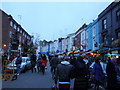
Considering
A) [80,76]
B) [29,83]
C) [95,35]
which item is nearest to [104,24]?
[95,35]

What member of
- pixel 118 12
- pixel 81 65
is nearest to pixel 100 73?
pixel 81 65

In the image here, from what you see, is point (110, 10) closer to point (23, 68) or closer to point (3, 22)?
point (23, 68)

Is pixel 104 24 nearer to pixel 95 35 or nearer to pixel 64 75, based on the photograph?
pixel 95 35

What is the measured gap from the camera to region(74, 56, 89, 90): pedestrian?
672cm

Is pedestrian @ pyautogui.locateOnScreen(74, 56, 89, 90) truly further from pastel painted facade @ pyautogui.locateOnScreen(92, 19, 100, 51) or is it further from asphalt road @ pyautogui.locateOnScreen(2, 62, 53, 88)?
pastel painted facade @ pyautogui.locateOnScreen(92, 19, 100, 51)

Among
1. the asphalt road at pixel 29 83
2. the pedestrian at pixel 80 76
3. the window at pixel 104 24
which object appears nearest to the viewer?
the pedestrian at pixel 80 76

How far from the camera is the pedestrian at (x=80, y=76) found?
22.0 ft

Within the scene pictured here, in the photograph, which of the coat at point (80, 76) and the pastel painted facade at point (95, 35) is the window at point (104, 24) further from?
the coat at point (80, 76)

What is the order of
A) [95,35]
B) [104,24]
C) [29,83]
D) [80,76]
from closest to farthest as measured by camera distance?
[80,76], [29,83], [104,24], [95,35]

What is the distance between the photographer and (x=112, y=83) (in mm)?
9172

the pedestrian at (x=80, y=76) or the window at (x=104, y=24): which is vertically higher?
the window at (x=104, y=24)

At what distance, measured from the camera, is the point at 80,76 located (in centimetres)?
695

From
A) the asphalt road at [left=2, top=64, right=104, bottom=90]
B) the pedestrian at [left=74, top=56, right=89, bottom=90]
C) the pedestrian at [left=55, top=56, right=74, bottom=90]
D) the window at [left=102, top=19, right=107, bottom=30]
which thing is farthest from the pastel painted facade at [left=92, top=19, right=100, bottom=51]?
the pedestrian at [left=55, top=56, right=74, bottom=90]

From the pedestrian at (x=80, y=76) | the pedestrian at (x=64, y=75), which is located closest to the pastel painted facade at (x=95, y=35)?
the pedestrian at (x=80, y=76)
